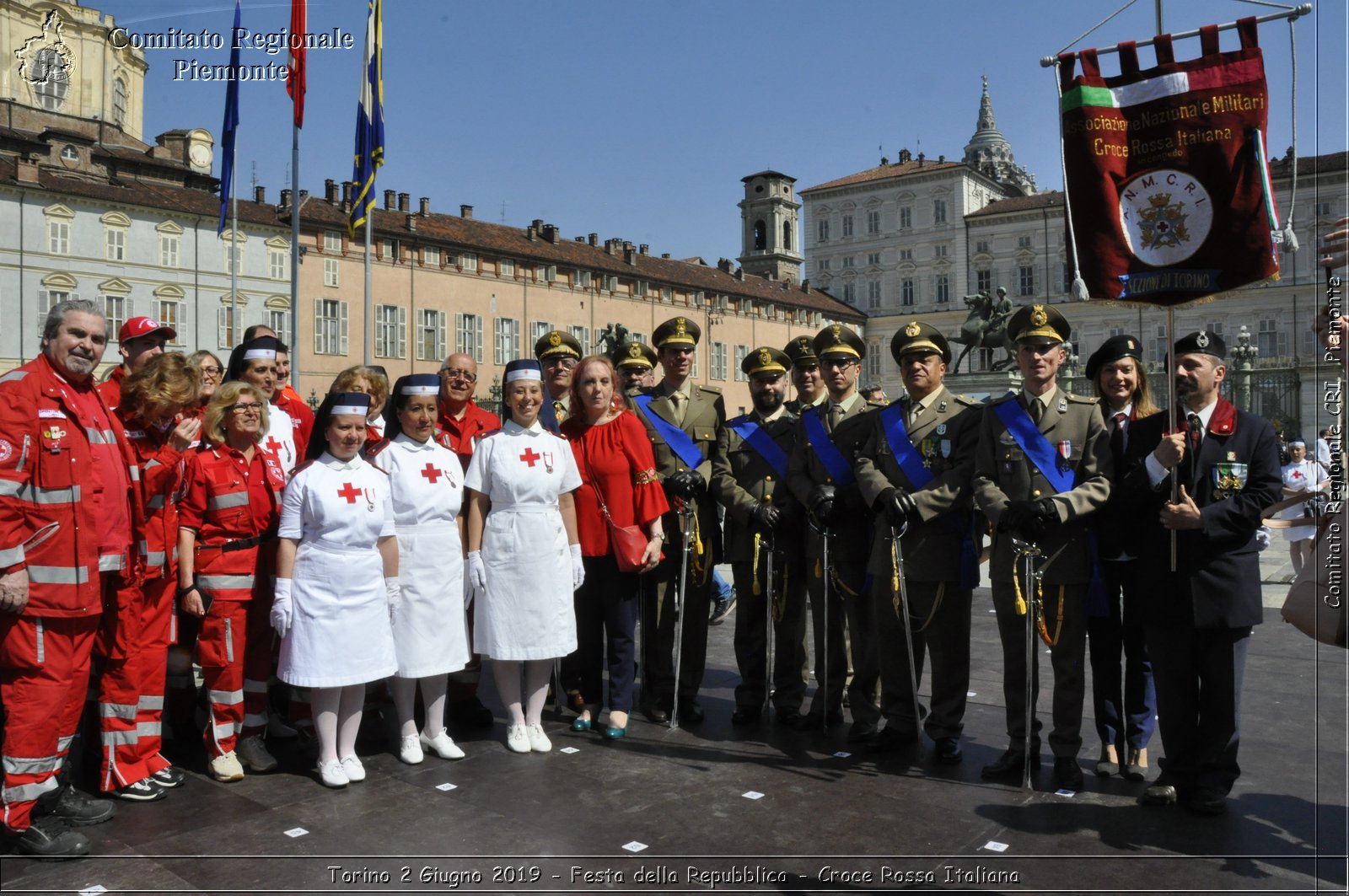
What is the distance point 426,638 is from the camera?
548 cm

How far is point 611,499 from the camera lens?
6125mm

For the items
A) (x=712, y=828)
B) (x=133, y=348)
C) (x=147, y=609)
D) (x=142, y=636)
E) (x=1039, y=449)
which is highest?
(x=133, y=348)

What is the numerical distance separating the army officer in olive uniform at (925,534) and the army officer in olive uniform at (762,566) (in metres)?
0.64

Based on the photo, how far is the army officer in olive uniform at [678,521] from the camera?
6.29 meters

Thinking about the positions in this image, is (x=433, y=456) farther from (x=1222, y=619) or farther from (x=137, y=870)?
(x=1222, y=619)

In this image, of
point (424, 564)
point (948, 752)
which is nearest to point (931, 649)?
point (948, 752)

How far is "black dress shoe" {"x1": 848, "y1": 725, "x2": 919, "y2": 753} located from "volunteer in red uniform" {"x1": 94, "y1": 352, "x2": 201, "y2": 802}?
3.42 meters

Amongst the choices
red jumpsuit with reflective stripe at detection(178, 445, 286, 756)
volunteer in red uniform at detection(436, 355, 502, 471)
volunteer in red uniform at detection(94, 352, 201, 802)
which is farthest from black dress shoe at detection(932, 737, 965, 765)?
volunteer in red uniform at detection(94, 352, 201, 802)

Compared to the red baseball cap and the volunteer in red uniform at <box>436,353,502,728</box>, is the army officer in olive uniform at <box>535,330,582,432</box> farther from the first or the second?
the red baseball cap

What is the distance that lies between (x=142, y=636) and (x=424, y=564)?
1.33 m

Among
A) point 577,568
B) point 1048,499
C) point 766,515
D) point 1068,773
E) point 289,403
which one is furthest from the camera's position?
point 289,403

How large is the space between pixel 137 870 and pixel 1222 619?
448 centimetres

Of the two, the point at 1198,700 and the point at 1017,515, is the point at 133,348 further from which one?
the point at 1198,700

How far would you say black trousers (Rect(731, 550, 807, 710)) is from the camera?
6262mm
